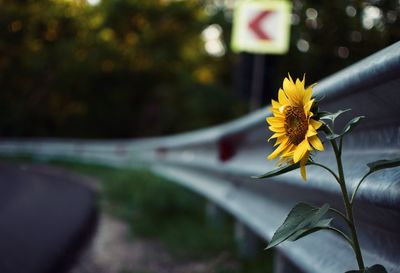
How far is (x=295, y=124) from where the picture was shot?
1377mm

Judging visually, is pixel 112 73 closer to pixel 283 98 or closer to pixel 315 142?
pixel 283 98

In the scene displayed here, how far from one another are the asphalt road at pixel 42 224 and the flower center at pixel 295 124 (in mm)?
2036

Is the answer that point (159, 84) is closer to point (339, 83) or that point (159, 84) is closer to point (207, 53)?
point (207, 53)

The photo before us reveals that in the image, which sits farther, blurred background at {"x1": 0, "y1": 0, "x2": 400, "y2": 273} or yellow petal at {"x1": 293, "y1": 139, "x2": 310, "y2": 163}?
blurred background at {"x1": 0, "y1": 0, "x2": 400, "y2": 273}

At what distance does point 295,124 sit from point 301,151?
84mm

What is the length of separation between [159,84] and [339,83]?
21.7 metres

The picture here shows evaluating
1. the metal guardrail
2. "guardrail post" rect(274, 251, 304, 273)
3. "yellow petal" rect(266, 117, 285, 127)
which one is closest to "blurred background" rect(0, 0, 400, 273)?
the metal guardrail

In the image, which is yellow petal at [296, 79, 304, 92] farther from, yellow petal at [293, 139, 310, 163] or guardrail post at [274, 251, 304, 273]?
guardrail post at [274, 251, 304, 273]

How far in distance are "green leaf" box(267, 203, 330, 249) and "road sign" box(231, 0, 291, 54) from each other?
16.3 feet

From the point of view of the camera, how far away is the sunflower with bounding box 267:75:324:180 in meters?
1.32

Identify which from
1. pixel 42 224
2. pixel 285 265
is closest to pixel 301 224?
pixel 285 265

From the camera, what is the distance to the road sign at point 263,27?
20.4ft

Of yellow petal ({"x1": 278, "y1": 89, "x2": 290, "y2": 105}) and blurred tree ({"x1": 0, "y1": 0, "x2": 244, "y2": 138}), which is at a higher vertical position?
yellow petal ({"x1": 278, "y1": 89, "x2": 290, "y2": 105})

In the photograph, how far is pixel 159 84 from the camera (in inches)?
918
